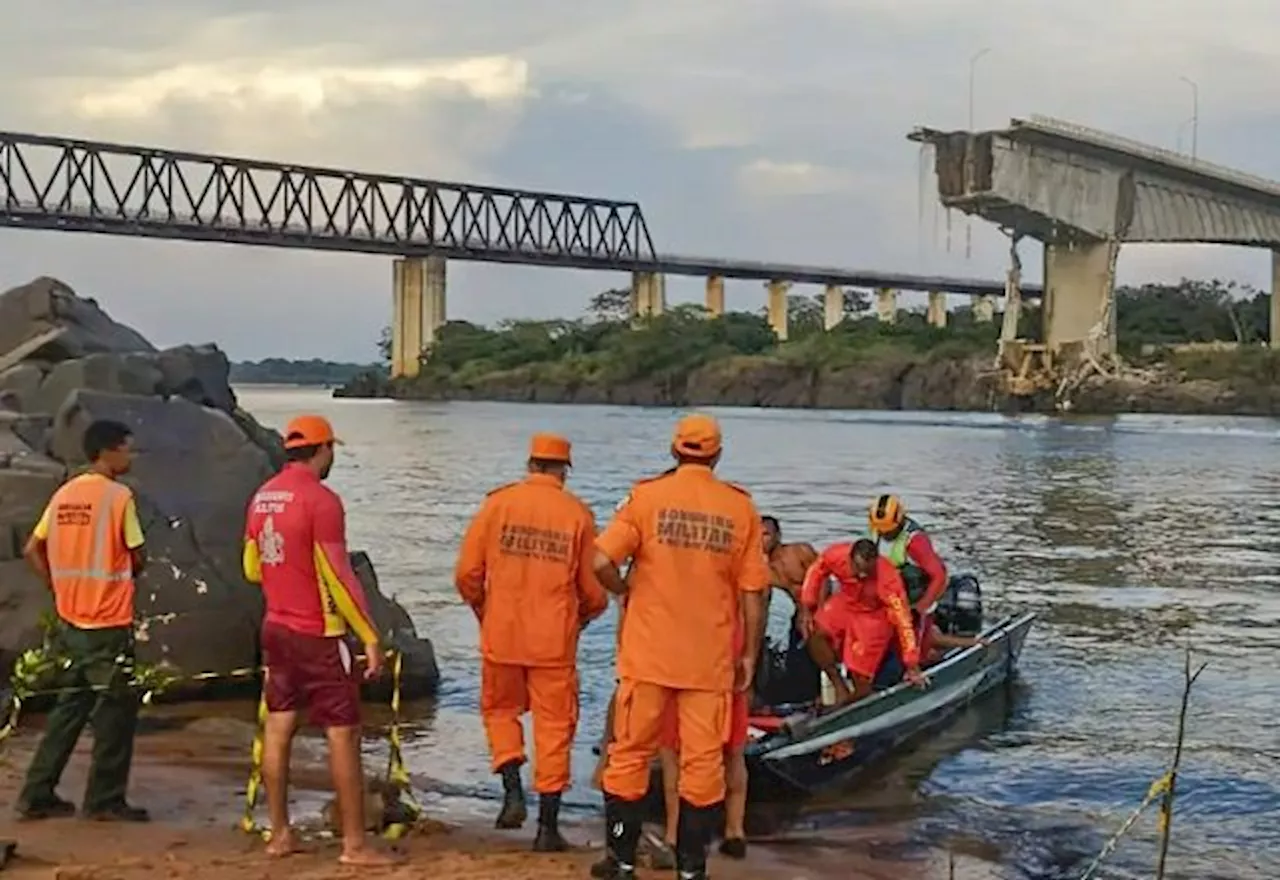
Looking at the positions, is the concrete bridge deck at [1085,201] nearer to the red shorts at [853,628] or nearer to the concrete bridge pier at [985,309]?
the concrete bridge pier at [985,309]

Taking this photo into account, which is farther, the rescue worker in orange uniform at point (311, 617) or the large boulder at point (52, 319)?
the large boulder at point (52, 319)

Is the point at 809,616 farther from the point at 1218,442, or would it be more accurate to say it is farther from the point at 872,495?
the point at 1218,442

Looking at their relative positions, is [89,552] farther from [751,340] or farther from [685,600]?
[751,340]

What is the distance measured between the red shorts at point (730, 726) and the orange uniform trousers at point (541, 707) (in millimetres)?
807

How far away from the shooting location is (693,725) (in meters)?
7.48

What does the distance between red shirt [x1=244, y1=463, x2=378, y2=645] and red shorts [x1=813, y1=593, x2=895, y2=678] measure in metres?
4.56

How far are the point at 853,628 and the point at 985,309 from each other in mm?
144662

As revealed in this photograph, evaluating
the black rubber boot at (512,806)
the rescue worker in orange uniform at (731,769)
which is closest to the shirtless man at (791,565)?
the rescue worker in orange uniform at (731,769)

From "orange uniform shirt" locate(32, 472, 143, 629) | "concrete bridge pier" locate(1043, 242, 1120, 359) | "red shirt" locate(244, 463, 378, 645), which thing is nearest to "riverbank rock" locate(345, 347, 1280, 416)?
"concrete bridge pier" locate(1043, 242, 1120, 359)

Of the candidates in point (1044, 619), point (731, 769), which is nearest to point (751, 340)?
point (1044, 619)

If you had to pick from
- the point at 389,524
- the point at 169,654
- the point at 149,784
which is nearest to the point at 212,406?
the point at 169,654

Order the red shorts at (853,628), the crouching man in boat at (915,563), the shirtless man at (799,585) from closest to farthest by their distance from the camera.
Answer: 1. the shirtless man at (799,585)
2. the red shorts at (853,628)
3. the crouching man in boat at (915,563)

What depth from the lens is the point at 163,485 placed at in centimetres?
1372

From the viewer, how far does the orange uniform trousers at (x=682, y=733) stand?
7.49 metres
